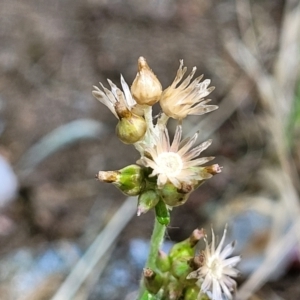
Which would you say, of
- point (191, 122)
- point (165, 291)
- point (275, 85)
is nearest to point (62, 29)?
point (191, 122)

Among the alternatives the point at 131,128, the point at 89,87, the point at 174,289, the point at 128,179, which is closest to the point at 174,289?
the point at 174,289

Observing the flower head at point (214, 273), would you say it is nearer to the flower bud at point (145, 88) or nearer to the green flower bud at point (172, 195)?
the green flower bud at point (172, 195)

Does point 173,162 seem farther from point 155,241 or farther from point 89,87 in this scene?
point 89,87

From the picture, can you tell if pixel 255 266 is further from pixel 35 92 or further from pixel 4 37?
pixel 4 37

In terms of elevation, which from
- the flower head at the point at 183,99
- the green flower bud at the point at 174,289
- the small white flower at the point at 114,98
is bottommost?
the green flower bud at the point at 174,289

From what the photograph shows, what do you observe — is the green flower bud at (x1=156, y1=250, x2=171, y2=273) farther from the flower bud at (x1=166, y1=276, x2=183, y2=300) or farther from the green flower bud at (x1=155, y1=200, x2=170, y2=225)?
the green flower bud at (x1=155, y1=200, x2=170, y2=225)

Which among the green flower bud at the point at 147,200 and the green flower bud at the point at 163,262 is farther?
the green flower bud at the point at 163,262

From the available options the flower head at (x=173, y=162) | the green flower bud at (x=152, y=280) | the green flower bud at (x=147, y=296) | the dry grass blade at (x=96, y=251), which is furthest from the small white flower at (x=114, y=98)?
the dry grass blade at (x=96, y=251)
